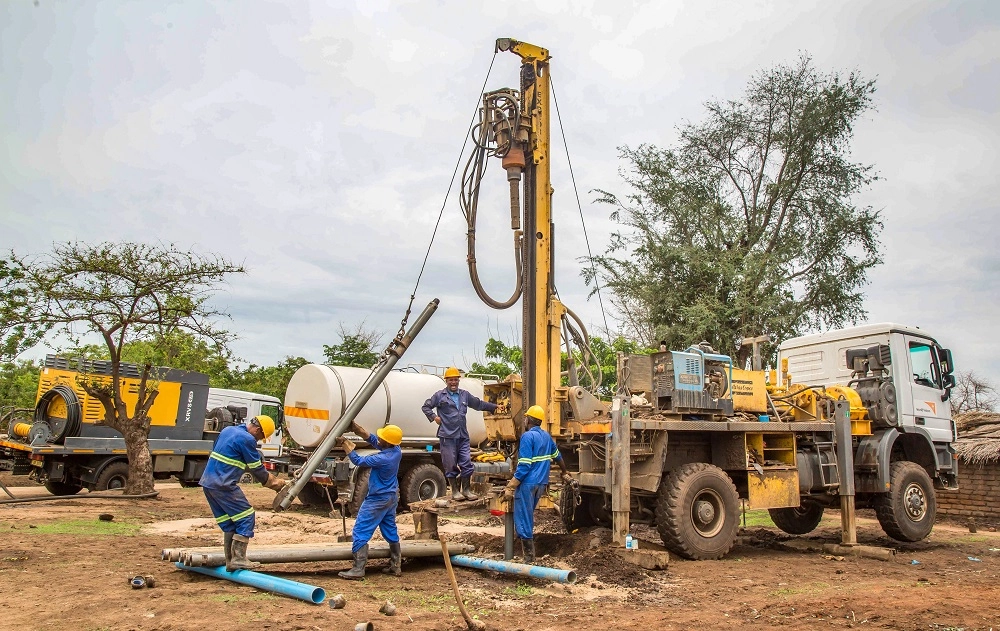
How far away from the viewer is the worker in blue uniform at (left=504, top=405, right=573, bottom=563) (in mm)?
8662

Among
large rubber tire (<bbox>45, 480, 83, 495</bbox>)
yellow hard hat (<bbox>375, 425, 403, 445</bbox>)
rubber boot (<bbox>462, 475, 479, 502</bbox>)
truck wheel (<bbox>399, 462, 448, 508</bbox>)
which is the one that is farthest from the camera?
large rubber tire (<bbox>45, 480, 83, 495</bbox>)

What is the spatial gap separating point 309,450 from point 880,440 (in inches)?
377

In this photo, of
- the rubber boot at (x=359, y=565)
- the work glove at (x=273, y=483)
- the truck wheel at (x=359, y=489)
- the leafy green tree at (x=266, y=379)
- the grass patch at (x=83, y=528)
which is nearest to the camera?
the work glove at (x=273, y=483)

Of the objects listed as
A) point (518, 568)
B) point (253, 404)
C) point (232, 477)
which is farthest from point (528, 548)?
point (253, 404)

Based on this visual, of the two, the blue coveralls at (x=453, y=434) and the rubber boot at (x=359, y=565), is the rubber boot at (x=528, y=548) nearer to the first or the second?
the rubber boot at (x=359, y=565)

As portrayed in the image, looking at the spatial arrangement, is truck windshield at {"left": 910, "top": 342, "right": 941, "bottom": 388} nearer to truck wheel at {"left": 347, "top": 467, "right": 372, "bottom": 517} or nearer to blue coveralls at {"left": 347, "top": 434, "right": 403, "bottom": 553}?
blue coveralls at {"left": 347, "top": 434, "right": 403, "bottom": 553}

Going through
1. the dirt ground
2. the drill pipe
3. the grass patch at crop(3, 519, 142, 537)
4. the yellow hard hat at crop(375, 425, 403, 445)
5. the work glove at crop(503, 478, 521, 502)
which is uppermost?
the yellow hard hat at crop(375, 425, 403, 445)

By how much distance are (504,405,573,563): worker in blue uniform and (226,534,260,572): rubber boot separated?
286 centimetres

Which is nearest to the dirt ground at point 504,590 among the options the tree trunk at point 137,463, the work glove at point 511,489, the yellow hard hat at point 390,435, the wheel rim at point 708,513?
the wheel rim at point 708,513

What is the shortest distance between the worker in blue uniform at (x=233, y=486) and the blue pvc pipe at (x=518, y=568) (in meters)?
2.22

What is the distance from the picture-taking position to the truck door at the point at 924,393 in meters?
12.0

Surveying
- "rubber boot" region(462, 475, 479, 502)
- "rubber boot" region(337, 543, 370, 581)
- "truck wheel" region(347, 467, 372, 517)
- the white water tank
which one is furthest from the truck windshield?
"rubber boot" region(337, 543, 370, 581)

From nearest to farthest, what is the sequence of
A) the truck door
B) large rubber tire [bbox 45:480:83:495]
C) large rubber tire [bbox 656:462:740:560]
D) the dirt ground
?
the dirt ground, large rubber tire [bbox 656:462:740:560], the truck door, large rubber tire [bbox 45:480:83:495]

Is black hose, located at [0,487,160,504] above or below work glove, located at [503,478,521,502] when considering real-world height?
below
